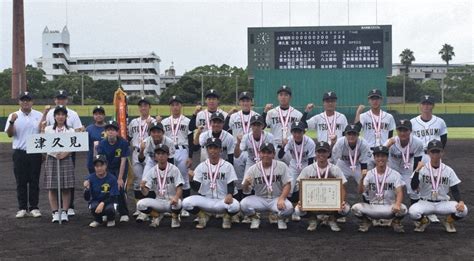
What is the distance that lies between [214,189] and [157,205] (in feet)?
2.62

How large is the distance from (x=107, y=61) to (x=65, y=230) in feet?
277

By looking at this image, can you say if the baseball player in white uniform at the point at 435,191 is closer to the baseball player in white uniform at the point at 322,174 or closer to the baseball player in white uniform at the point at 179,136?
the baseball player in white uniform at the point at 322,174

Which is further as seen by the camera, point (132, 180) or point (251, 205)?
point (132, 180)

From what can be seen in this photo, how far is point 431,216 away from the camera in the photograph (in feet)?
25.7

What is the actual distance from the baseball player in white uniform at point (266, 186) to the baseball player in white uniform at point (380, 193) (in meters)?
0.96

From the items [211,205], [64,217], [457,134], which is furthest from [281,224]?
[457,134]

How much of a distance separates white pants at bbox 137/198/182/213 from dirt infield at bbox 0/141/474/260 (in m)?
0.25

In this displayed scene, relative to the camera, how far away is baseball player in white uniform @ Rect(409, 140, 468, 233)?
7.11m

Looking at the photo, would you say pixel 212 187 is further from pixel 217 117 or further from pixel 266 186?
pixel 217 117

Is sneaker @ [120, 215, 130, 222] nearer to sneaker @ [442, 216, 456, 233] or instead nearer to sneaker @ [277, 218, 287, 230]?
sneaker @ [277, 218, 287, 230]

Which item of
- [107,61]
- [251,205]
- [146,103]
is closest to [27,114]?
[146,103]

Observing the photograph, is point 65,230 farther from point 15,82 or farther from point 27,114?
point 15,82

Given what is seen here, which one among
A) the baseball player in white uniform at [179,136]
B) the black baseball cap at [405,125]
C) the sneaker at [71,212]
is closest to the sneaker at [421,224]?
the black baseball cap at [405,125]

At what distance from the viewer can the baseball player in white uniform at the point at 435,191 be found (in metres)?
7.11
